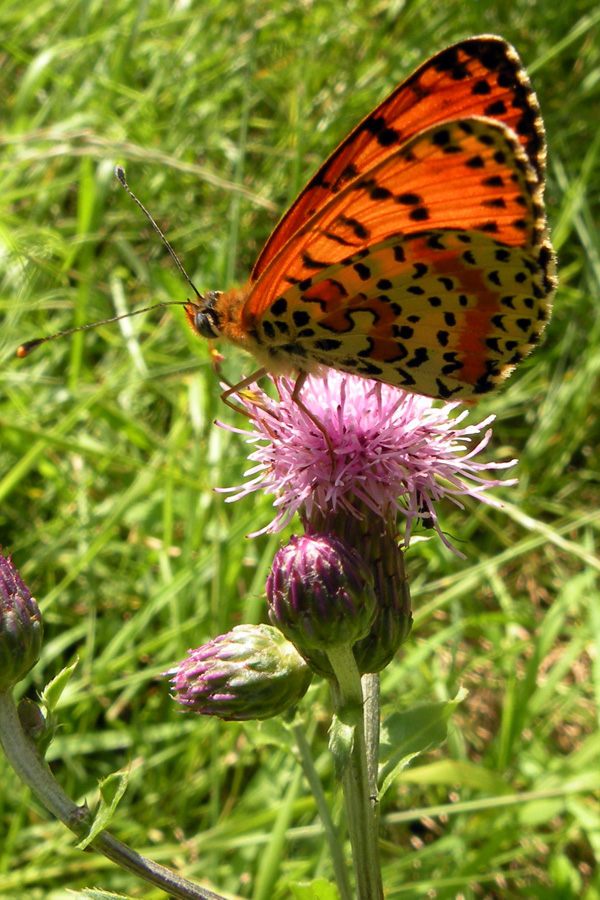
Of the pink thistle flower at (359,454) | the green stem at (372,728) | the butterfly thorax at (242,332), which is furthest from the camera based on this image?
the butterfly thorax at (242,332)

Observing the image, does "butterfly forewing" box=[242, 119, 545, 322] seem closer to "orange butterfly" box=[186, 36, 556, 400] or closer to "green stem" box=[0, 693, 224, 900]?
"orange butterfly" box=[186, 36, 556, 400]

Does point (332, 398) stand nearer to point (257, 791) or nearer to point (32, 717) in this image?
point (32, 717)

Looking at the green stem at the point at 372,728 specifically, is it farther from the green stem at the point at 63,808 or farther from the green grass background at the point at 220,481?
the green stem at the point at 63,808

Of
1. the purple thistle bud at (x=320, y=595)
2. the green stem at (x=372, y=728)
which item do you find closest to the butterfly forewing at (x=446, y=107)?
the purple thistle bud at (x=320, y=595)

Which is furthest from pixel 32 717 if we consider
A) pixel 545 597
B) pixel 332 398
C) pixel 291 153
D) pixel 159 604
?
pixel 291 153

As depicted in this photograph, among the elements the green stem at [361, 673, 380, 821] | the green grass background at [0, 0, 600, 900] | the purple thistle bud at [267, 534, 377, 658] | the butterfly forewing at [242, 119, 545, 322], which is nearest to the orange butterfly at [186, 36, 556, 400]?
the butterfly forewing at [242, 119, 545, 322]

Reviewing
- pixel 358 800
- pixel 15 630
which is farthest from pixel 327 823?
pixel 15 630
